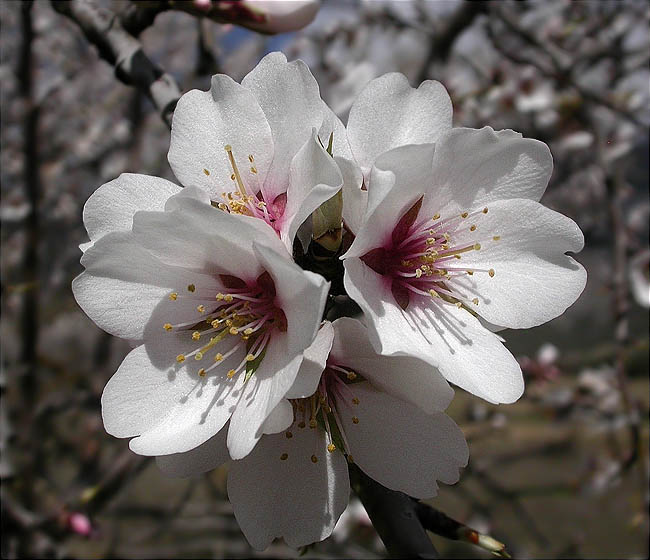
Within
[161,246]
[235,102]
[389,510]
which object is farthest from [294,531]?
[235,102]

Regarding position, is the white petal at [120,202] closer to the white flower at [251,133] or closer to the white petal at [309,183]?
the white flower at [251,133]

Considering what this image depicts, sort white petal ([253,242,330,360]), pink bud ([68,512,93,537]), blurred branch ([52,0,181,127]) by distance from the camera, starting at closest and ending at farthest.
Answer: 1. white petal ([253,242,330,360])
2. blurred branch ([52,0,181,127])
3. pink bud ([68,512,93,537])

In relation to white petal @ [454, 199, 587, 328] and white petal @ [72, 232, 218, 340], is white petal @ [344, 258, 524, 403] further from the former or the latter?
white petal @ [72, 232, 218, 340]

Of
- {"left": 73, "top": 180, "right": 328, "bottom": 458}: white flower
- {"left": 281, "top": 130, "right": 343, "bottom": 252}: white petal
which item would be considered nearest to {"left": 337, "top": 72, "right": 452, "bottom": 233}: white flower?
{"left": 281, "top": 130, "right": 343, "bottom": 252}: white petal

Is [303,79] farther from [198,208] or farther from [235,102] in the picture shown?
[198,208]

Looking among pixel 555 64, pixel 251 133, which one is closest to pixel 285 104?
pixel 251 133
